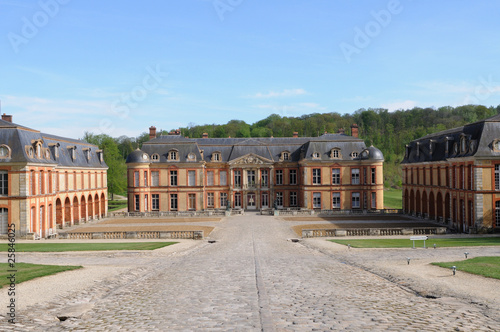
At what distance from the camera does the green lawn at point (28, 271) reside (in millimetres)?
17484

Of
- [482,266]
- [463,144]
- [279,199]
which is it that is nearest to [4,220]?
[279,199]

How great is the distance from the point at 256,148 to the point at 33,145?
29603 millimetres

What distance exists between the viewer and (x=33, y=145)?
37.0 m

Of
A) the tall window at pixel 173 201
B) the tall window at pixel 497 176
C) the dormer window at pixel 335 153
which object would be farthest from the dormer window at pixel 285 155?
the tall window at pixel 497 176

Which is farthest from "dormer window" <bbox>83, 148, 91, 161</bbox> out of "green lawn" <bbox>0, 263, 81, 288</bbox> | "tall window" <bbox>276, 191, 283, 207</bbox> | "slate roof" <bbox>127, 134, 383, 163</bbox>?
"green lawn" <bbox>0, 263, 81, 288</bbox>

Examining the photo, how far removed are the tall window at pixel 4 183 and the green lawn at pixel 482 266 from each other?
31.9 metres

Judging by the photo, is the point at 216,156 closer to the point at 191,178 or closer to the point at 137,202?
the point at 191,178

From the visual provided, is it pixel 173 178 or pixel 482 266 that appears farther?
pixel 173 178

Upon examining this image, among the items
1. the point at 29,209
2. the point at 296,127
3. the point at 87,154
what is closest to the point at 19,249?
the point at 29,209

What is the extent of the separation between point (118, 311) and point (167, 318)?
198 cm

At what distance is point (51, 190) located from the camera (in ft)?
129

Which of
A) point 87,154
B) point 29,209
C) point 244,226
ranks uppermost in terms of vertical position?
point 87,154

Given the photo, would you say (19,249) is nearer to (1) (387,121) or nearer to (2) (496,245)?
(2) (496,245)

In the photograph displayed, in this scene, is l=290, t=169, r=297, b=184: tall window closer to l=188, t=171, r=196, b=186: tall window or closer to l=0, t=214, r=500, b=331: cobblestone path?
l=188, t=171, r=196, b=186: tall window
